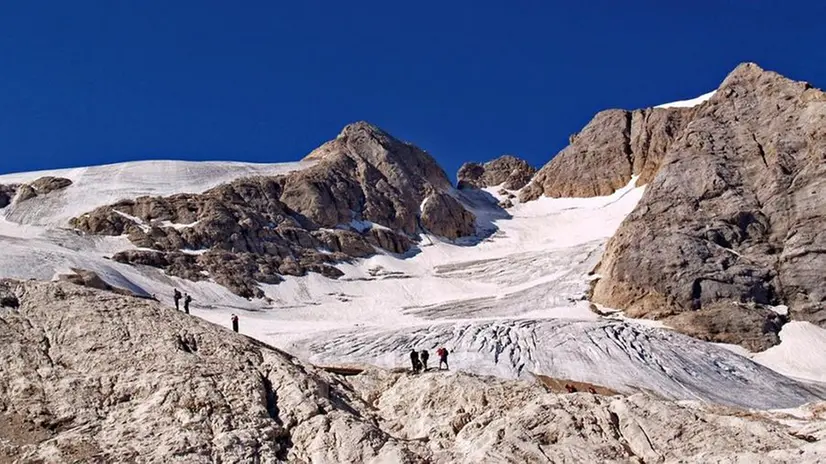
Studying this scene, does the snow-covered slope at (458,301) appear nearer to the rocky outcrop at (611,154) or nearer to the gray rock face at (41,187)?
the gray rock face at (41,187)

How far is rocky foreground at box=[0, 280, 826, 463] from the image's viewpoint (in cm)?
1402

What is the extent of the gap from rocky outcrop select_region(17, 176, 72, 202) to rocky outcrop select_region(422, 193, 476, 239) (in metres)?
42.8

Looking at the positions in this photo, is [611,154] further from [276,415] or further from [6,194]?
[276,415]

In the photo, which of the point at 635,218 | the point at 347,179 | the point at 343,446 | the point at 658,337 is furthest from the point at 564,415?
the point at 347,179

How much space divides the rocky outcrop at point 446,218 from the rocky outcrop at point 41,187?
42.8 m

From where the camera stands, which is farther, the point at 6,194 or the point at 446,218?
the point at 446,218

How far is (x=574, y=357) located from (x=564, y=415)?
1081 inches

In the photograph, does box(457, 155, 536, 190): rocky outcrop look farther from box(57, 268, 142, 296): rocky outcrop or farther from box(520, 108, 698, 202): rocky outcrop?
box(57, 268, 142, 296): rocky outcrop

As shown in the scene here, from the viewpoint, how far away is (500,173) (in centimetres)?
15225

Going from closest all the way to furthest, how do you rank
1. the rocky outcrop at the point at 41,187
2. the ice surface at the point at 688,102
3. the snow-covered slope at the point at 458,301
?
the snow-covered slope at the point at 458,301, the rocky outcrop at the point at 41,187, the ice surface at the point at 688,102

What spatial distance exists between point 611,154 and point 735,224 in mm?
58969

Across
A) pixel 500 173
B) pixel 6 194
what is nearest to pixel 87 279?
pixel 6 194

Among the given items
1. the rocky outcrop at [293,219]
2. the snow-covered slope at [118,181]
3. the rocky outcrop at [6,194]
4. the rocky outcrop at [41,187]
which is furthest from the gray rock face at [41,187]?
the rocky outcrop at [293,219]

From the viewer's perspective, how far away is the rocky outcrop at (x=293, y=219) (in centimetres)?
7138
